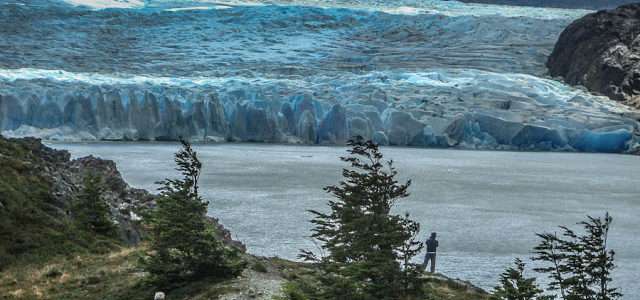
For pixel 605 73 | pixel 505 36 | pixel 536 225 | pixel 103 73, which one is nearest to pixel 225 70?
pixel 103 73

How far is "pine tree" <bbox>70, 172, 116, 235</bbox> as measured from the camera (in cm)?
1116

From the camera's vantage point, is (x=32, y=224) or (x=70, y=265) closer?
(x=70, y=265)

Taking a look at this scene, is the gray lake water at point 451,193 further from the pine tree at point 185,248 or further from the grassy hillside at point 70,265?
the pine tree at point 185,248

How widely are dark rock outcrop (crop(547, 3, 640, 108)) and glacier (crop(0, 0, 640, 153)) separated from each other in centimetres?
258

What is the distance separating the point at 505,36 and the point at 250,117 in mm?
30460

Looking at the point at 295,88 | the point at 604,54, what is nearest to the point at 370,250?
the point at 295,88

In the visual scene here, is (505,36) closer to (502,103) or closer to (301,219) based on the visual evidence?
(502,103)

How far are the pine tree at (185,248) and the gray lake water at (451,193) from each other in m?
5.44

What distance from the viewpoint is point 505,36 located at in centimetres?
5681

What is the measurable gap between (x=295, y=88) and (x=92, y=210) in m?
28.0

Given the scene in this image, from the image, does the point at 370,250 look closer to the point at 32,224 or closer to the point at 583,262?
the point at 583,262

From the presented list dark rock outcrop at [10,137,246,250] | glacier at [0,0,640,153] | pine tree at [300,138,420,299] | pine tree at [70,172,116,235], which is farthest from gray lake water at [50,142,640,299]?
pine tree at [300,138,420,299]

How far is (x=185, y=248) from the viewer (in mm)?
7461

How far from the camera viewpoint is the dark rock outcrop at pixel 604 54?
4756 cm
